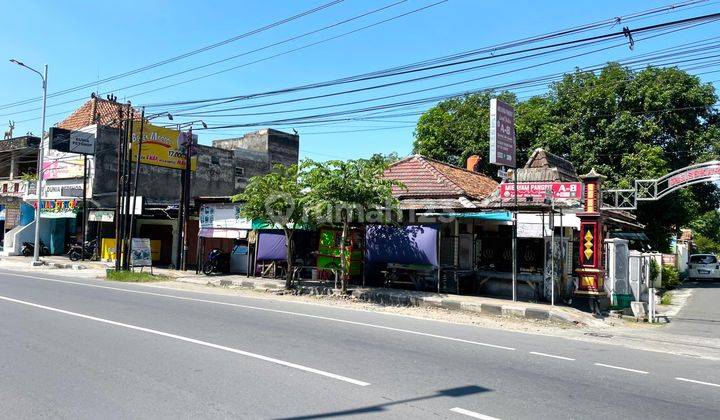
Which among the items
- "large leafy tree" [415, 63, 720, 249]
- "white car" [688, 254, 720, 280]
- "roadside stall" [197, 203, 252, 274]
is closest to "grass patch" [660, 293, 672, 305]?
"large leafy tree" [415, 63, 720, 249]

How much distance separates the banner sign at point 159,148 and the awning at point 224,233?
14.3ft

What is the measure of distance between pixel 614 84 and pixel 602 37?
61.0 ft

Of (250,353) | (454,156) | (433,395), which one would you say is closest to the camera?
(433,395)

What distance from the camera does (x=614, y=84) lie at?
1119 inches

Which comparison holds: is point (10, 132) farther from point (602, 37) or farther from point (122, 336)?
point (602, 37)

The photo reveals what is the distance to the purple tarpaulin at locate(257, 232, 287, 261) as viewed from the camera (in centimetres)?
2088

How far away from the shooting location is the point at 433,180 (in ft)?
66.7

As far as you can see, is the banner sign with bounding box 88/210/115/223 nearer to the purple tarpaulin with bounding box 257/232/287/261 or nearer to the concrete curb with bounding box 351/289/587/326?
the purple tarpaulin with bounding box 257/232/287/261

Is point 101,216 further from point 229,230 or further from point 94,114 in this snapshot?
point 229,230

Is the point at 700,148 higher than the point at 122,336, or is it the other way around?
the point at 700,148

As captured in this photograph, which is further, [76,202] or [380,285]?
[76,202]

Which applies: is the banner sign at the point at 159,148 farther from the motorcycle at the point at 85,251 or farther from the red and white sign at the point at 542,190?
the red and white sign at the point at 542,190

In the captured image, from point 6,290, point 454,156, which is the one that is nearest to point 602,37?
point 6,290

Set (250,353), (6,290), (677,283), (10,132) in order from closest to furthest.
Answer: (250,353) < (6,290) < (677,283) < (10,132)
